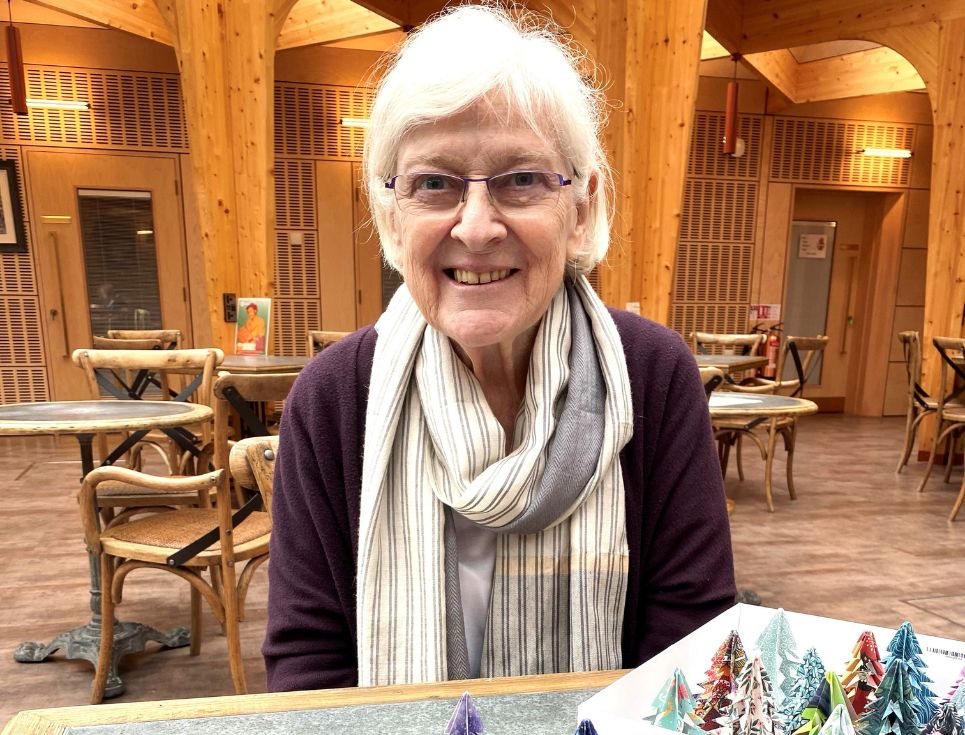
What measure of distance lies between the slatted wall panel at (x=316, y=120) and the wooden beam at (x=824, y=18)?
405 cm

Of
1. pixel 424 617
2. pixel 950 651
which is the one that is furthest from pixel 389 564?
pixel 950 651

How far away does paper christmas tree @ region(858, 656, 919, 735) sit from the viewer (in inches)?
21.0

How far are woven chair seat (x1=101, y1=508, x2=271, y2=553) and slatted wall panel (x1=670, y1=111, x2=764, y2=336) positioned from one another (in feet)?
21.2

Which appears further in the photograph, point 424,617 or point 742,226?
point 742,226

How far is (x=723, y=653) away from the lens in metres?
0.61

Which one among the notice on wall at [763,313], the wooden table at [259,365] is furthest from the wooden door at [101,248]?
the notice on wall at [763,313]

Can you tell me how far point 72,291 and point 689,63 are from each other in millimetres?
6122

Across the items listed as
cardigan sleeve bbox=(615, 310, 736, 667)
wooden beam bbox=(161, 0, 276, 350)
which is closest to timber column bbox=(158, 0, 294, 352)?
wooden beam bbox=(161, 0, 276, 350)

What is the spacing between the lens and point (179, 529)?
237cm

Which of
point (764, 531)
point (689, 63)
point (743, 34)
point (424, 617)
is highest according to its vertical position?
point (743, 34)

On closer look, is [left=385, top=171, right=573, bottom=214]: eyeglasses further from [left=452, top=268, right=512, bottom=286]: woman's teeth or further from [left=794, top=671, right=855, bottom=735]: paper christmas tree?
[left=794, top=671, right=855, bottom=735]: paper christmas tree

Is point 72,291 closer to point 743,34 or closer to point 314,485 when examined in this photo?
point 314,485

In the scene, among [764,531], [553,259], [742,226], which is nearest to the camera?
[553,259]

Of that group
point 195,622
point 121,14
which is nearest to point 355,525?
point 195,622
